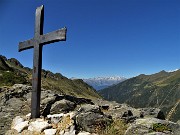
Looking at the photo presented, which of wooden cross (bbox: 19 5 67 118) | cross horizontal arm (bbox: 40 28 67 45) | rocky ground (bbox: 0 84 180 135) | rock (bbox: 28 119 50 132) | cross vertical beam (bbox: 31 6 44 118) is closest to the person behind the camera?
rocky ground (bbox: 0 84 180 135)

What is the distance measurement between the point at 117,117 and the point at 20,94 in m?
7.14

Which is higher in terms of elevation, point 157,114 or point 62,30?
point 62,30

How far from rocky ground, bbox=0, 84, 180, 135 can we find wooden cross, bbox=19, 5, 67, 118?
756mm

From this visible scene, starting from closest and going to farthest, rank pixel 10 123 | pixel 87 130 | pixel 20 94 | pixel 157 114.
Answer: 1. pixel 87 130
2. pixel 10 123
3. pixel 157 114
4. pixel 20 94

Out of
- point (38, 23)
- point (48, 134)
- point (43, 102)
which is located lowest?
point (48, 134)

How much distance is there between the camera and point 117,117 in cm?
1250

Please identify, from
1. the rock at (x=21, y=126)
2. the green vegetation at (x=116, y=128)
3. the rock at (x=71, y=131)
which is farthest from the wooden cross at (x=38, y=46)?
the green vegetation at (x=116, y=128)

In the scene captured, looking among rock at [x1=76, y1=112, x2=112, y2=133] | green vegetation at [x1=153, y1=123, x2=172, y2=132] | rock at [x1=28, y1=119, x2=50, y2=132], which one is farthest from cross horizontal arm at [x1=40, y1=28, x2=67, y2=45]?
green vegetation at [x1=153, y1=123, x2=172, y2=132]

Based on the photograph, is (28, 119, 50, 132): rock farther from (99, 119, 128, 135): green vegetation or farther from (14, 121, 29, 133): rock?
(99, 119, 128, 135): green vegetation

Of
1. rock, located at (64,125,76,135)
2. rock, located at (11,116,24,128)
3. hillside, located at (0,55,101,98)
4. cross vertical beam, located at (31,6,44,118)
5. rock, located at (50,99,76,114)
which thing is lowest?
rock, located at (64,125,76,135)

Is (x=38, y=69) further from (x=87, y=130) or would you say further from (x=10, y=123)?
(x=87, y=130)

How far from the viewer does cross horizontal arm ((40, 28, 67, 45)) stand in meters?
13.4

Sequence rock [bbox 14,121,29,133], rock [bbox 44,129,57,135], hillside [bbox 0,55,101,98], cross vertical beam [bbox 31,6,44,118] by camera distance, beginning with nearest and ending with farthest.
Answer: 1. rock [bbox 44,129,57,135]
2. rock [bbox 14,121,29,133]
3. cross vertical beam [bbox 31,6,44,118]
4. hillside [bbox 0,55,101,98]

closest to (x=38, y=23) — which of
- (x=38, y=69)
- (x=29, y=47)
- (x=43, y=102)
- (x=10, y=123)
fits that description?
(x=29, y=47)
